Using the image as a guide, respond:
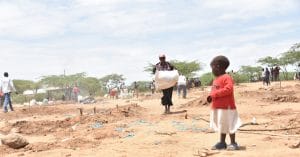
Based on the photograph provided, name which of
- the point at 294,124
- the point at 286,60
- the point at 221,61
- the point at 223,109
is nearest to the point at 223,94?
the point at 223,109

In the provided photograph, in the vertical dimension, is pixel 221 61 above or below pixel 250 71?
below

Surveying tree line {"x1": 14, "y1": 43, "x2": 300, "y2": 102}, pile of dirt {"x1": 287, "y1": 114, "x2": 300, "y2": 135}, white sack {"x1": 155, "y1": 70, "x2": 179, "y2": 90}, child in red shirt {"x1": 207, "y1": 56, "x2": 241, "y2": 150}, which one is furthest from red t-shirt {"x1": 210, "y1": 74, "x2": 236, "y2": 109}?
tree line {"x1": 14, "y1": 43, "x2": 300, "y2": 102}

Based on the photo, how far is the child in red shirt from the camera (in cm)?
703

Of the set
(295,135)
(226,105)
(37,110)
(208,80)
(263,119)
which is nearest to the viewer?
(226,105)

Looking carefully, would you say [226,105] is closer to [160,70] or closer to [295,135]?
[295,135]

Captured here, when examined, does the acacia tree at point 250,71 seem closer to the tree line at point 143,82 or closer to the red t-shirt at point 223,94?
the tree line at point 143,82

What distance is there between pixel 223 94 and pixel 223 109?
0.74ft

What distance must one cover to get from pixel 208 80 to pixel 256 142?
158 feet

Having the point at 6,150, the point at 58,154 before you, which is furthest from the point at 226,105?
the point at 6,150

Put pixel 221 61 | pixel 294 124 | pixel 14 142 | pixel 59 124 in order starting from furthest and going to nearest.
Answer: pixel 59 124 → pixel 294 124 → pixel 14 142 → pixel 221 61

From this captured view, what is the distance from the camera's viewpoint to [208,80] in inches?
2186

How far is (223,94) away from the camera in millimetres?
7016

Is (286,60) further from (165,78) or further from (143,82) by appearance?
(165,78)

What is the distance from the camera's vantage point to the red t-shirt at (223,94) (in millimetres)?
7020
